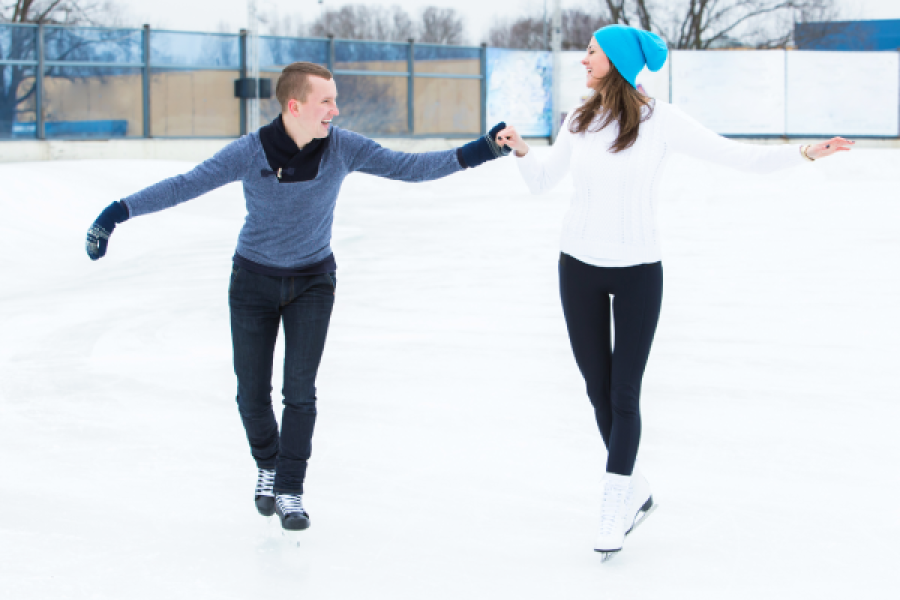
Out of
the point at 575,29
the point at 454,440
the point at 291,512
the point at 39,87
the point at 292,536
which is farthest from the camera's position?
the point at 575,29

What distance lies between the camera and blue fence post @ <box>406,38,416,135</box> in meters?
22.9

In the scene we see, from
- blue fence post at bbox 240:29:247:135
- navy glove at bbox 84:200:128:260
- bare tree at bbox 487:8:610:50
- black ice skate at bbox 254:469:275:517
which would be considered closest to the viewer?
navy glove at bbox 84:200:128:260

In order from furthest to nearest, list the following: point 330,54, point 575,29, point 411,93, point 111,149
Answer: point 575,29, point 411,93, point 330,54, point 111,149

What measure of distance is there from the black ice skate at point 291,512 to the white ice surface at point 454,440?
0.08m

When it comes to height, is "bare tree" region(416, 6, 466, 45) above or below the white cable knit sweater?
above

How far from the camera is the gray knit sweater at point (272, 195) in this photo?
331cm

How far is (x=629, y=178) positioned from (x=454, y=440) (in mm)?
1776

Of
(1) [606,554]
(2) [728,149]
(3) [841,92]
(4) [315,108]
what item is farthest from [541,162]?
(3) [841,92]

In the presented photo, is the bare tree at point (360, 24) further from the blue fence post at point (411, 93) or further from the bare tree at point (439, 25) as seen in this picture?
the blue fence post at point (411, 93)

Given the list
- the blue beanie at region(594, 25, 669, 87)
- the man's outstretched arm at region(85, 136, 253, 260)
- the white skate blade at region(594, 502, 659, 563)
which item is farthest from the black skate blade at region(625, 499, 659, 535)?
the man's outstretched arm at region(85, 136, 253, 260)

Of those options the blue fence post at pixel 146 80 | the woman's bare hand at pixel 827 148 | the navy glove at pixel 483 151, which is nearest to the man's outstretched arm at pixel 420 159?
the navy glove at pixel 483 151

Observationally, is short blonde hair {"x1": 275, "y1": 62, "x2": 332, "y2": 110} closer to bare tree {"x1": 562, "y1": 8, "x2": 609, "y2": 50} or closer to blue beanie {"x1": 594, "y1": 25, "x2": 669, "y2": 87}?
blue beanie {"x1": 594, "y1": 25, "x2": 669, "y2": 87}

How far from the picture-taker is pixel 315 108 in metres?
3.29

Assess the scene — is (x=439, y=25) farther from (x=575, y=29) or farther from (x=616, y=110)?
(x=616, y=110)
